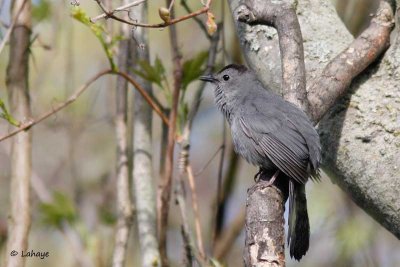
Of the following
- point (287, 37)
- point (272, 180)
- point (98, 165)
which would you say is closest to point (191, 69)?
point (287, 37)

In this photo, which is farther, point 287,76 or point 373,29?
point 373,29

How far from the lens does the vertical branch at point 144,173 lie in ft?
12.8

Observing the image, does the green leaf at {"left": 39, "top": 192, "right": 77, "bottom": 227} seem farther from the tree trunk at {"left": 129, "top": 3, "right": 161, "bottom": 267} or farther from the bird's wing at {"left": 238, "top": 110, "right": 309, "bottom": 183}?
the bird's wing at {"left": 238, "top": 110, "right": 309, "bottom": 183}

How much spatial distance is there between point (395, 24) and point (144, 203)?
1.70m

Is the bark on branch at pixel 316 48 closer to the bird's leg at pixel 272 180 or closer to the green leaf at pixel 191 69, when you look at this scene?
the bird's leg at pixel 272 180

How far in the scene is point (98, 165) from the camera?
655 cm

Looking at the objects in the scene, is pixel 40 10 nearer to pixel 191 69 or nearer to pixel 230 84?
pixel 191 69

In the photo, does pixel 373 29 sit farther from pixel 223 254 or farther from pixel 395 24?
pixel 223 254

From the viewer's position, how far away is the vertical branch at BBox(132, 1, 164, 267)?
3.89m

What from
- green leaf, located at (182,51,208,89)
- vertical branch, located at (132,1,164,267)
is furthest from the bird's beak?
vertical branch, located at (132,1,164,267)

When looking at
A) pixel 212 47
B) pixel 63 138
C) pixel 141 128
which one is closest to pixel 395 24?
pixel 212 47

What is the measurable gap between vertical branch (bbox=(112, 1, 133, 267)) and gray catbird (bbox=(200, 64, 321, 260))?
0.52 meters

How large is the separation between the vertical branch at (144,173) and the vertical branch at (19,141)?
64cm

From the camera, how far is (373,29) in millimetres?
3514
